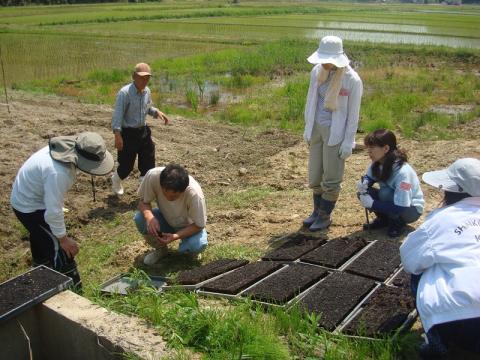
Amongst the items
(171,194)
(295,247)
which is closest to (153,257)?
(171,194)

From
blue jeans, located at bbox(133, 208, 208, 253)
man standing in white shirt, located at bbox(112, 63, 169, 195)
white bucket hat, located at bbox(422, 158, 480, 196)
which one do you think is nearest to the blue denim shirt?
man standing in white shirt, located at bbox(112, 63, 169, 195)

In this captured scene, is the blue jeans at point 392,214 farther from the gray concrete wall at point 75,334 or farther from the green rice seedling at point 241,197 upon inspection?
the gray concrete wall at point 75,334

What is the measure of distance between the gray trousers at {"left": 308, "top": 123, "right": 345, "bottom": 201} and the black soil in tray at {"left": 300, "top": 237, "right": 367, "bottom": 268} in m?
0.55

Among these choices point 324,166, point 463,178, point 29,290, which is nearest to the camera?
point 463,178

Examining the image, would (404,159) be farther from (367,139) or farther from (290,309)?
(290,309)

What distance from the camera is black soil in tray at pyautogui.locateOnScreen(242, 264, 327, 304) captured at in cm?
347

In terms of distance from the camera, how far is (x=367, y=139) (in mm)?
4469

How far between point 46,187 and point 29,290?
0.69 m

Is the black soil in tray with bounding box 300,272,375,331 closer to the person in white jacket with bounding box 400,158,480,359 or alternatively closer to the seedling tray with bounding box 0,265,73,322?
the person in white jacket with bounding box 400,158,480,359

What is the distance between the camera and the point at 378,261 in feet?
13.2

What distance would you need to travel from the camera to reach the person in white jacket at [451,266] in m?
2.52

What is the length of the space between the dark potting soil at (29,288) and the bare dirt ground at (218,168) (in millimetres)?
1247

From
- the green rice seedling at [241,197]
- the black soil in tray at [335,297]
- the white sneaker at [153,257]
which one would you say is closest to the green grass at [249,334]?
the black soil in tray at [335,297]

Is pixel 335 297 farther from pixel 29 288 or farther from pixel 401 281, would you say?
pixel 29 288
